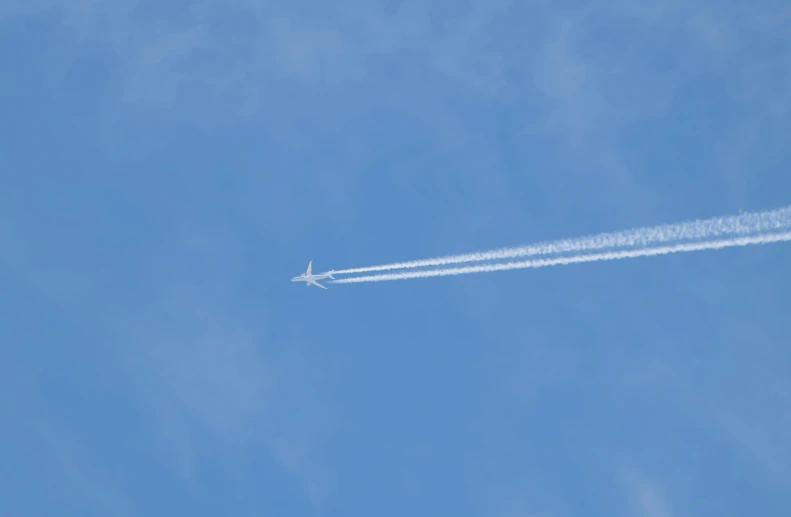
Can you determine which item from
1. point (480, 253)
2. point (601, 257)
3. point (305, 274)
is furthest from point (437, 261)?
point (305, 274)

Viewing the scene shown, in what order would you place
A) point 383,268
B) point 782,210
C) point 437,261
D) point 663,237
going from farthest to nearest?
Answer: point 383,268 < point 437,261 < point 663,237 < point 782,210

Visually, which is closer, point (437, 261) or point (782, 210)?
point (782, 210)

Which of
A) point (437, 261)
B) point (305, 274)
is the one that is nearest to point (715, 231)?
point (437, 261)

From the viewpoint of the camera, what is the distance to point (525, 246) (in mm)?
74688

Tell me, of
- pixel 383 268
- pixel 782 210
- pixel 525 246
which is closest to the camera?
pixel 782 210

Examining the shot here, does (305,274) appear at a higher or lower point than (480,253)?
higher

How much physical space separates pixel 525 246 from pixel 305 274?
3076 cm

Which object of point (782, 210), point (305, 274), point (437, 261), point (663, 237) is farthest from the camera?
point (305, 274)

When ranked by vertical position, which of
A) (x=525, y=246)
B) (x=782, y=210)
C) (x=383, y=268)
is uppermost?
(x=383, y=268)

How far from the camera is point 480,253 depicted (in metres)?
77.5

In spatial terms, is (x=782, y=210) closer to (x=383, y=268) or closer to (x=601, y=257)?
(x=601, y=257)

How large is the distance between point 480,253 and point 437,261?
163 inches

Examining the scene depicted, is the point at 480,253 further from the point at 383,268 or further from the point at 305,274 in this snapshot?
the point at 305,274

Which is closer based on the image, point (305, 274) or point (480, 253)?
point (480, 253)
